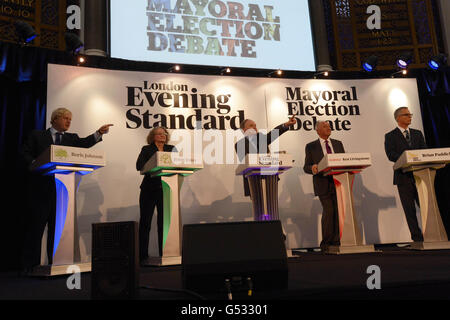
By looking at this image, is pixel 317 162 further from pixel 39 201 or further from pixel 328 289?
pixel 328 289

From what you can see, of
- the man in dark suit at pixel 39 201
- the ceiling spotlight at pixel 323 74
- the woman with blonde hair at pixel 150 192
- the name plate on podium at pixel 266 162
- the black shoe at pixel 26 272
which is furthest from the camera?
the ceiling spotlight at pixel 323 74

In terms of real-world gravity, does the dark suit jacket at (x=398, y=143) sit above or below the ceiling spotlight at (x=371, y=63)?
below

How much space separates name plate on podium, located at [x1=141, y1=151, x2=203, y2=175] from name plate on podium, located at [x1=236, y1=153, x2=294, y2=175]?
0.47 meters

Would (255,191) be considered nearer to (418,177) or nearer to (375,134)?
(418,177)

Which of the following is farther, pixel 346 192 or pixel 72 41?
pixel 72 41

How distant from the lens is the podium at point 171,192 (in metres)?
3.82

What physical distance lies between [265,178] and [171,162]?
0.97 meters

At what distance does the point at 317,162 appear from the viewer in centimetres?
471

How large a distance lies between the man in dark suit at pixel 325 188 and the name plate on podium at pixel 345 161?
0.29m

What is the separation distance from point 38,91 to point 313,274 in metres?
3.88

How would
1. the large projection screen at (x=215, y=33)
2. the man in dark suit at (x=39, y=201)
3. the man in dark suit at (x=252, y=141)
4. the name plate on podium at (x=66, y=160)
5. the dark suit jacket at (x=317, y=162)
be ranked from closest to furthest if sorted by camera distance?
the name plate on podium at (x=66, y=160) → the man in dark suit at (x=39, y=201) → the man in dark suit at (x=252, y=141) → the dark suit jacket at (x=317, y=162) → the large projection screen at (x=215, y=33)

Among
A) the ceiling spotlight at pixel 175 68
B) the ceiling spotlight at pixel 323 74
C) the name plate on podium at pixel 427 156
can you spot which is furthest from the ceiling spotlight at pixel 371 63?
the ceiling spotlight at pixel 175 68

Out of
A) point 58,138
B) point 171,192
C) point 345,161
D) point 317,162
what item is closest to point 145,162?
point 171,192

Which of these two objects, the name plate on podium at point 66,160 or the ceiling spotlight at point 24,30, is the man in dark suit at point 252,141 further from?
the ceiling spotlight at point 24,30
